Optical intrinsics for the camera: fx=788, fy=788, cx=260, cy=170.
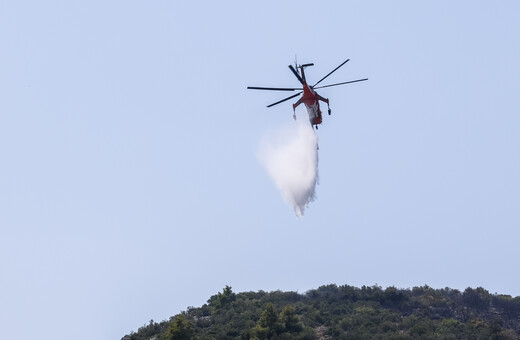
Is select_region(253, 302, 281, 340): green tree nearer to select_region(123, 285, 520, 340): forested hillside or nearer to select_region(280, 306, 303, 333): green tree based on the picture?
select_region(123, 285, 520, 340): forested hillside

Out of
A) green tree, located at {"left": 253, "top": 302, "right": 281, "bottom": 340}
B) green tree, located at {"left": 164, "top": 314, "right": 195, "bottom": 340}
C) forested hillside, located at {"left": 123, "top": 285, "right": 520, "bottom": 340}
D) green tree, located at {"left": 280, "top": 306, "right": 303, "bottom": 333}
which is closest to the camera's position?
green tree, located at {"left": 164, "top": 314, "right": 195, "bottom": 340}

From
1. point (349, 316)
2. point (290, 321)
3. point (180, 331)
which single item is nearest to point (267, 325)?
point (290, 321)

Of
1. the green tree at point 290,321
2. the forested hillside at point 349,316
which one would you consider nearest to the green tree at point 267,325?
the forested hillside at point 349,316

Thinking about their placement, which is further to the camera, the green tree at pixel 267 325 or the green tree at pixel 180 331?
the green tree at pixel 267 325

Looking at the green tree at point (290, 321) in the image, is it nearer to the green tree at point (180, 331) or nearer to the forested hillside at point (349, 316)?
the forested hillside at point (349, 316)

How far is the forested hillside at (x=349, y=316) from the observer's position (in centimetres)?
6072

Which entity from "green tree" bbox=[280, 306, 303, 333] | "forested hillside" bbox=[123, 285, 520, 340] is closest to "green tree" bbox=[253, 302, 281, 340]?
"forested hillside" bbox=[123, 285, 520, 340]

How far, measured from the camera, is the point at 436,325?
210 ft

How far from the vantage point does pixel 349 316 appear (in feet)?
223

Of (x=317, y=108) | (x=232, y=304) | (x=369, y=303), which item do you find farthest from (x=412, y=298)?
(x=317, y=108)

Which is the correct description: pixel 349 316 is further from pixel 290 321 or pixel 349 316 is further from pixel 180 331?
pixel 180 331

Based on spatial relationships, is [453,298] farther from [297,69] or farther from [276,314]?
[297,69]

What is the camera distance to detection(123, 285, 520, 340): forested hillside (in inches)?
2390

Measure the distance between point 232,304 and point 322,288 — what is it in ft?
45.5
